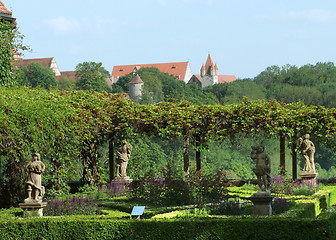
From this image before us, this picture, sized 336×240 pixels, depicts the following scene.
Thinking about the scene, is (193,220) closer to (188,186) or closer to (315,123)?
(188,186)

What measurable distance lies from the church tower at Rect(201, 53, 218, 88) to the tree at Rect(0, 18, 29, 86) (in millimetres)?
115747

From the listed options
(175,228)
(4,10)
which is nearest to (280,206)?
(175,228)

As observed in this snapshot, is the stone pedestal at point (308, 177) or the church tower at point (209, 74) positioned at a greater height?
the church tower at point (209, 74)

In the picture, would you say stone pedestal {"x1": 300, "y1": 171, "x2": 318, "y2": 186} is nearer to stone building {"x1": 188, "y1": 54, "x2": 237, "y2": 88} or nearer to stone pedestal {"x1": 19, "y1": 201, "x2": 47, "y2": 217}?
stone pedestal {"x1": 19, "y1": 201, "x2": 47, "y2": 217}

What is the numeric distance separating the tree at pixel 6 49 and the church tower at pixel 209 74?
115747mm

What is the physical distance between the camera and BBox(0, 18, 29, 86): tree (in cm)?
1647

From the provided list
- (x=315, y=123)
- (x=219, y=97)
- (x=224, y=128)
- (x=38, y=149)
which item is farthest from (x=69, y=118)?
(x=219, y=97)

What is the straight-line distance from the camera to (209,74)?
133m

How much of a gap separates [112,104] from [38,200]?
21.6ft

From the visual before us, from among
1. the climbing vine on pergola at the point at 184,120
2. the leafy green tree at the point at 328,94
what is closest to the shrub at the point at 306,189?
the climbing vine on pergola at the point at 184,120

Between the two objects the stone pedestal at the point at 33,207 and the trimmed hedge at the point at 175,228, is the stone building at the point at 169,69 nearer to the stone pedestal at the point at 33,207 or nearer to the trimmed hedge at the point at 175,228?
the stone pedestal at the point at 33,207

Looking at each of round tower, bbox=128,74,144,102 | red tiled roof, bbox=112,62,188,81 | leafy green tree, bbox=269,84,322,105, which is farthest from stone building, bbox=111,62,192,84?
leafy green tree, bbox=269,84,322,105

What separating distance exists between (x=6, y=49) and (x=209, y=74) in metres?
117

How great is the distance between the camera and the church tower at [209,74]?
433 feet
